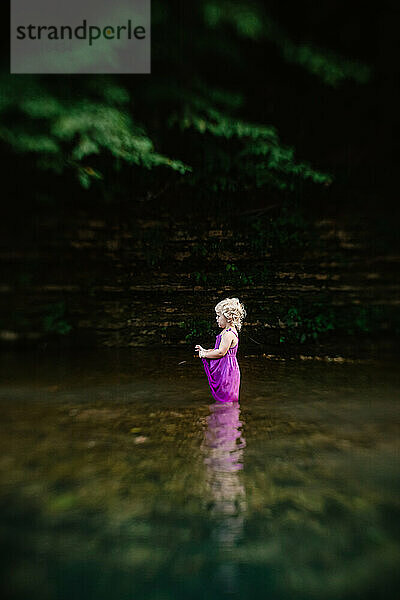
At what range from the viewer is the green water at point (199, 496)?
2.64 m

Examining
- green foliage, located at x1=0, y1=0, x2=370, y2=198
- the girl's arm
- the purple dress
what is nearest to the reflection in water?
the purple dress

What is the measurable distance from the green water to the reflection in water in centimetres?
1

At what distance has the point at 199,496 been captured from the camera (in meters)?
3.62

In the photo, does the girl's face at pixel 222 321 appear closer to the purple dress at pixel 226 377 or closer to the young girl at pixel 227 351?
the young girl at pixel 227 351

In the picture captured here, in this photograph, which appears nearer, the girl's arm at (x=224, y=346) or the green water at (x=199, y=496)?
the green water at (x=199, y=496)

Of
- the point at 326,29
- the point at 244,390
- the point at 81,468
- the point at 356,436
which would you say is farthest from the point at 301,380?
the point at 326,29

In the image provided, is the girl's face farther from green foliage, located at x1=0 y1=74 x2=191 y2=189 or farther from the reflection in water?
green foliage, located at x1=0 y1=74 x2=191 y2=189

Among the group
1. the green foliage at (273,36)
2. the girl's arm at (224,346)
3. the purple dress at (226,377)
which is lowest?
the purple dress at (226,377)

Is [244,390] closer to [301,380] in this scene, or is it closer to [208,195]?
[301,380]

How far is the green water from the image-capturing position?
264 centimetres

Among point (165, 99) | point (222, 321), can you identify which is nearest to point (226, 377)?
point (222, 321)

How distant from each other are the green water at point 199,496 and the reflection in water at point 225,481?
13 mm

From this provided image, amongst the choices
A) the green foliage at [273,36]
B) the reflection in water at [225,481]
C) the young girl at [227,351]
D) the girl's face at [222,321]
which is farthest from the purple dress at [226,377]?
the green foliage at [273,36]

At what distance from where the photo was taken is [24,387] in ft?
25.3
